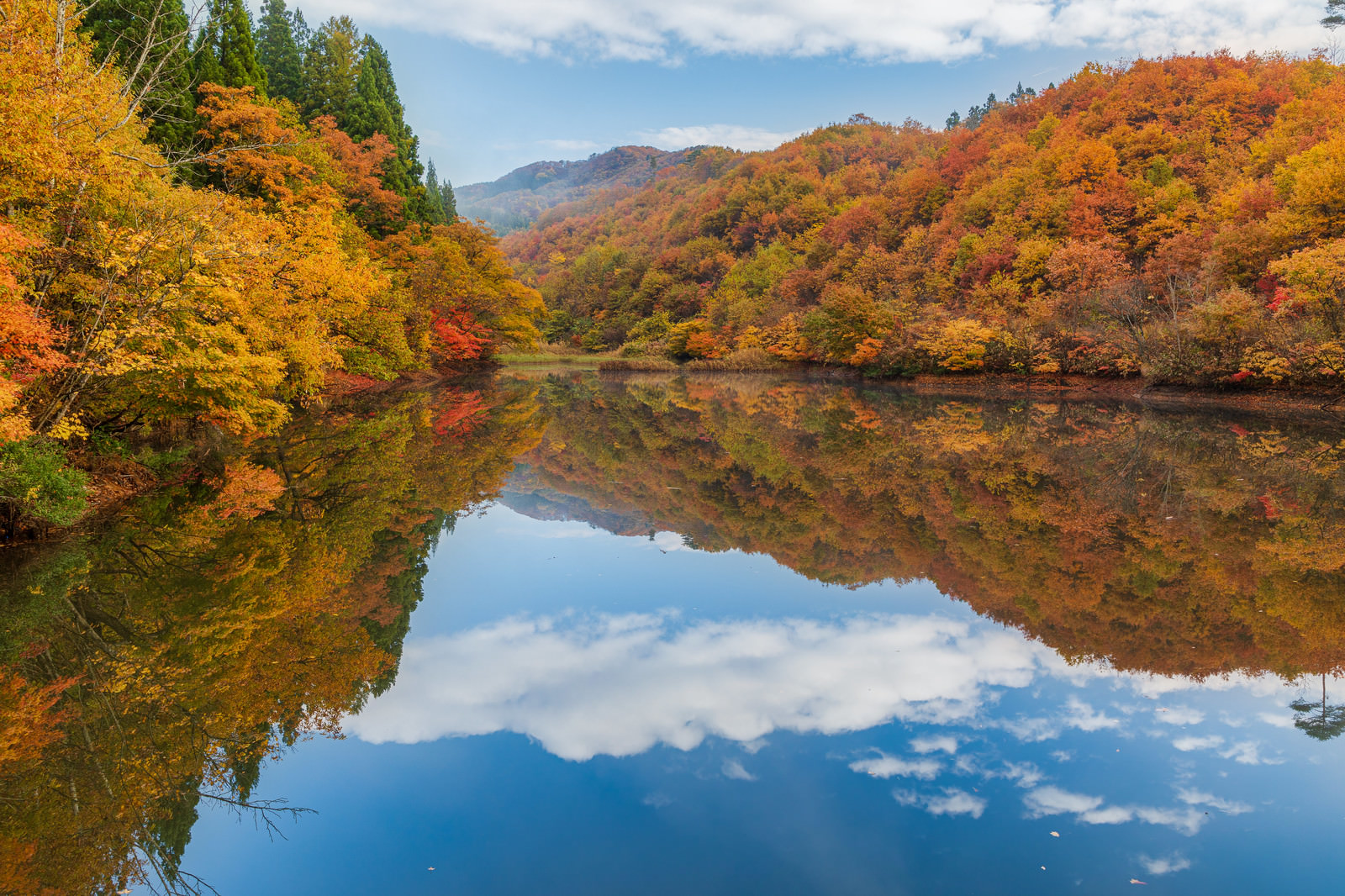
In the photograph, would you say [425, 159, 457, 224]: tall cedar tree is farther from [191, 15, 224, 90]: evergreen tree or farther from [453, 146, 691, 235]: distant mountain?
[453, 146, 691, 235]: distant mountain

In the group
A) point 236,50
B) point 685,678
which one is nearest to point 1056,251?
point 685,678

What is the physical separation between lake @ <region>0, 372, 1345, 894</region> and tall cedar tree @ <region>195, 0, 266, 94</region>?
76.4 feet

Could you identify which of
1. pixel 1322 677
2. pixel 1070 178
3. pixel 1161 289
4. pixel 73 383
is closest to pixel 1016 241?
pixel 1070 178

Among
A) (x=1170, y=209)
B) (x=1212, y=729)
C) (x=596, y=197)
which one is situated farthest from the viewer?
(x=596, y=197)

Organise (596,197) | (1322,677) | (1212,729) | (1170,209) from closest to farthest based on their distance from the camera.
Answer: (1212,729) → (1322,677) → (1170,209) → (596,197)

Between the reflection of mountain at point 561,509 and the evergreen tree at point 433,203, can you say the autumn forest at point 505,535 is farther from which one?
the evergreen tree at point 433,203

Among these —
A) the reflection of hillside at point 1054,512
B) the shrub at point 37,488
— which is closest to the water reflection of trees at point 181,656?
the shrub at point 37,488

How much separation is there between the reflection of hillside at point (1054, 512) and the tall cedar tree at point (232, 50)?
20.1 m

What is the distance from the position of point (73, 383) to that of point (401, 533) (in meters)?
4.37

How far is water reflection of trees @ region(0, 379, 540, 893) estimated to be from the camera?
12.2 feet

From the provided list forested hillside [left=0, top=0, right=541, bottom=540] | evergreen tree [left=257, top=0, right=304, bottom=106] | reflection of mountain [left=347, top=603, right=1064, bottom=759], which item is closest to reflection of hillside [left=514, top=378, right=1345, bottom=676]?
reflection of mountain [left=347, top=603, right=1064, bottom=759]

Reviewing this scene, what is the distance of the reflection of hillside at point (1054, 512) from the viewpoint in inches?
241

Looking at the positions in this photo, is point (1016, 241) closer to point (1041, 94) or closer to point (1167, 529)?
point (1041, 94)

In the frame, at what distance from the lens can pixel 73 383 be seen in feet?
28.3
